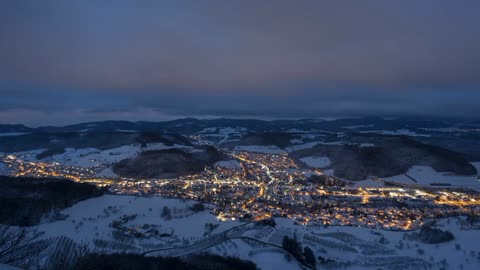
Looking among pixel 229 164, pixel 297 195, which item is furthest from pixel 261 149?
pixel 297 195

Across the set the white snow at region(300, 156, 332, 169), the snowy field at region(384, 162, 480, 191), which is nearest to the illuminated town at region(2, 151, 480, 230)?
the snowy field at region(384, 162, 480, 191)

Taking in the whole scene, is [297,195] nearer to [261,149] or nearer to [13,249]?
[13,249]

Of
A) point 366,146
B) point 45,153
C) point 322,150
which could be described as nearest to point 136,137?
point 45,153

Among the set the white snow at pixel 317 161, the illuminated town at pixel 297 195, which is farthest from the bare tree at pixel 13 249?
the white snow at pixel 317 161

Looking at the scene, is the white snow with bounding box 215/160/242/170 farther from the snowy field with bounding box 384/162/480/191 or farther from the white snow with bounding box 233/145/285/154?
the snowy field with bounding box 384/162/480/191

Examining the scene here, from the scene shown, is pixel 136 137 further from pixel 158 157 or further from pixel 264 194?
pixel 264 194
